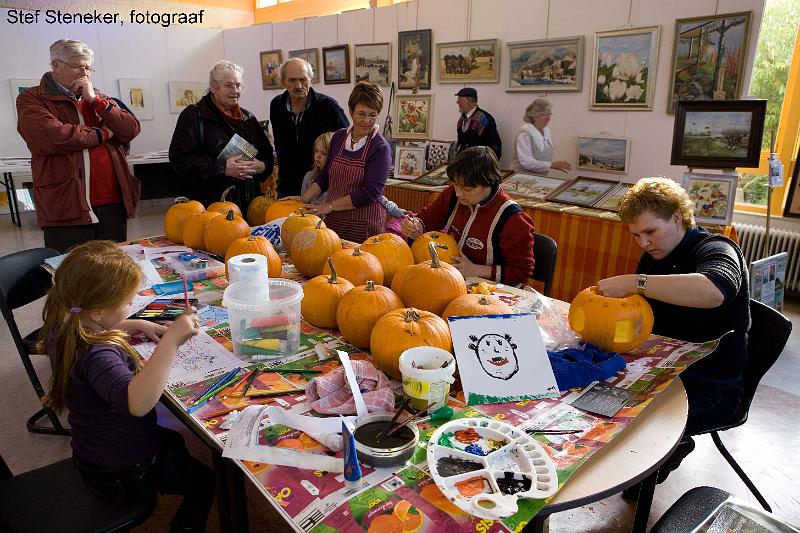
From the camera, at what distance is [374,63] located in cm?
769

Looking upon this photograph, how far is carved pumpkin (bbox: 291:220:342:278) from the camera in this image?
2.31 meters

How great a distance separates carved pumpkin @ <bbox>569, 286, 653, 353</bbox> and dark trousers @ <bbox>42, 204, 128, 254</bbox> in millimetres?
3221

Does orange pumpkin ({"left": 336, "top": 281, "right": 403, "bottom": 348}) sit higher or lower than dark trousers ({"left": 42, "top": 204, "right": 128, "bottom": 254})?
higher

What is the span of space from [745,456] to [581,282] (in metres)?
2.22

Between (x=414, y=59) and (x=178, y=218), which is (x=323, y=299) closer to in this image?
(x=178, y=218)

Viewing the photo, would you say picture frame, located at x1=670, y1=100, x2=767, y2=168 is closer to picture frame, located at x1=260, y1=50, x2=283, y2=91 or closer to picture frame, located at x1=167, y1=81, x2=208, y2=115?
picture frame, located at x1=260, y1=50, x2=283, y2=91

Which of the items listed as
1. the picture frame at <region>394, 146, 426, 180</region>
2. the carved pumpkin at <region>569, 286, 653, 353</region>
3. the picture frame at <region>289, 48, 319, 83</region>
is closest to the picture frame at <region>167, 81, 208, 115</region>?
the picture frame at <region>289, 48, 319, 83</region>

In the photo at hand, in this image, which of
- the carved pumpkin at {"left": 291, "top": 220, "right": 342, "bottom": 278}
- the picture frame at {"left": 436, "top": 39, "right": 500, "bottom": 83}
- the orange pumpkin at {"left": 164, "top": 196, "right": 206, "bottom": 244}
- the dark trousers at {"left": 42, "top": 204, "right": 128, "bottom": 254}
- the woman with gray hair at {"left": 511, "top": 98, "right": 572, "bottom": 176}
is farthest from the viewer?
the picture frame at {"left": 436, "top": 39, "right": 500, "bottom": 83}

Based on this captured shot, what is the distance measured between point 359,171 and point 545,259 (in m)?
1.22

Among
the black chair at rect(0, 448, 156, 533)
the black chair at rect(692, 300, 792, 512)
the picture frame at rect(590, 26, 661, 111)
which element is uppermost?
the picture frame at rect(590, 26, 661, 111)

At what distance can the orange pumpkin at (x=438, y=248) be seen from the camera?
7.66 feet

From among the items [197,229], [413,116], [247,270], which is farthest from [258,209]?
[413,116]

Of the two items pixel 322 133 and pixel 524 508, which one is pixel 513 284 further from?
pixel 322 133

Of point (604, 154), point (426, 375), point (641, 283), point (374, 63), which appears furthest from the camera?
point (374, 63)
